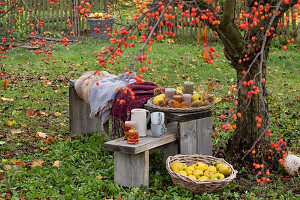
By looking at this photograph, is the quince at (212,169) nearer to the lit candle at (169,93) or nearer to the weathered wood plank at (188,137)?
the weathered wood plank at (188,137)

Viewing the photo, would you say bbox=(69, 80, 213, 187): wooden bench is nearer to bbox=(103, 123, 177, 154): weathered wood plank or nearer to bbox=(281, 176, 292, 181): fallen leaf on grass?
bbox=(103, 123, 177, 154): weathered wood plank

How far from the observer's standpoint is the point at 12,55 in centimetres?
955

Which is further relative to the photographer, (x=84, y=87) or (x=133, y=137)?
(x=84, y=87)

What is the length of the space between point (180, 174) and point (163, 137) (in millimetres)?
463

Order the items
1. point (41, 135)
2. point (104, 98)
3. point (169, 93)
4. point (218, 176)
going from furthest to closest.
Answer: point (41, 135) → point (104, 98) → point (169, 93) → point (218, 176)

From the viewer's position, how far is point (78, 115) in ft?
17.3

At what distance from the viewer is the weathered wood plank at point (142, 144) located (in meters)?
3.44

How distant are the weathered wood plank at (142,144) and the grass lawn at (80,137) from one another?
1.14 ft

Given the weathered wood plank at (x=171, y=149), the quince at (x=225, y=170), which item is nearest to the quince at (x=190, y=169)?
the quince at (x=225, y=170)

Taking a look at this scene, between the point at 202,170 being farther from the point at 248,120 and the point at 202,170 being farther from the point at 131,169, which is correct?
the point at 248,120

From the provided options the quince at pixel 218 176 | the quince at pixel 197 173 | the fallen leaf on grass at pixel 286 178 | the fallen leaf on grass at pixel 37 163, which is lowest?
the fallen leaf on grass at pixel 286 178

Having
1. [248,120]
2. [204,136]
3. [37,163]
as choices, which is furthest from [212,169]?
[37,163]

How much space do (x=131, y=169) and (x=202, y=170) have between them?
2.12ft

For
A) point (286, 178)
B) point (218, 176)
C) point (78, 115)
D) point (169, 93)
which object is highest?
point (169, 93)
